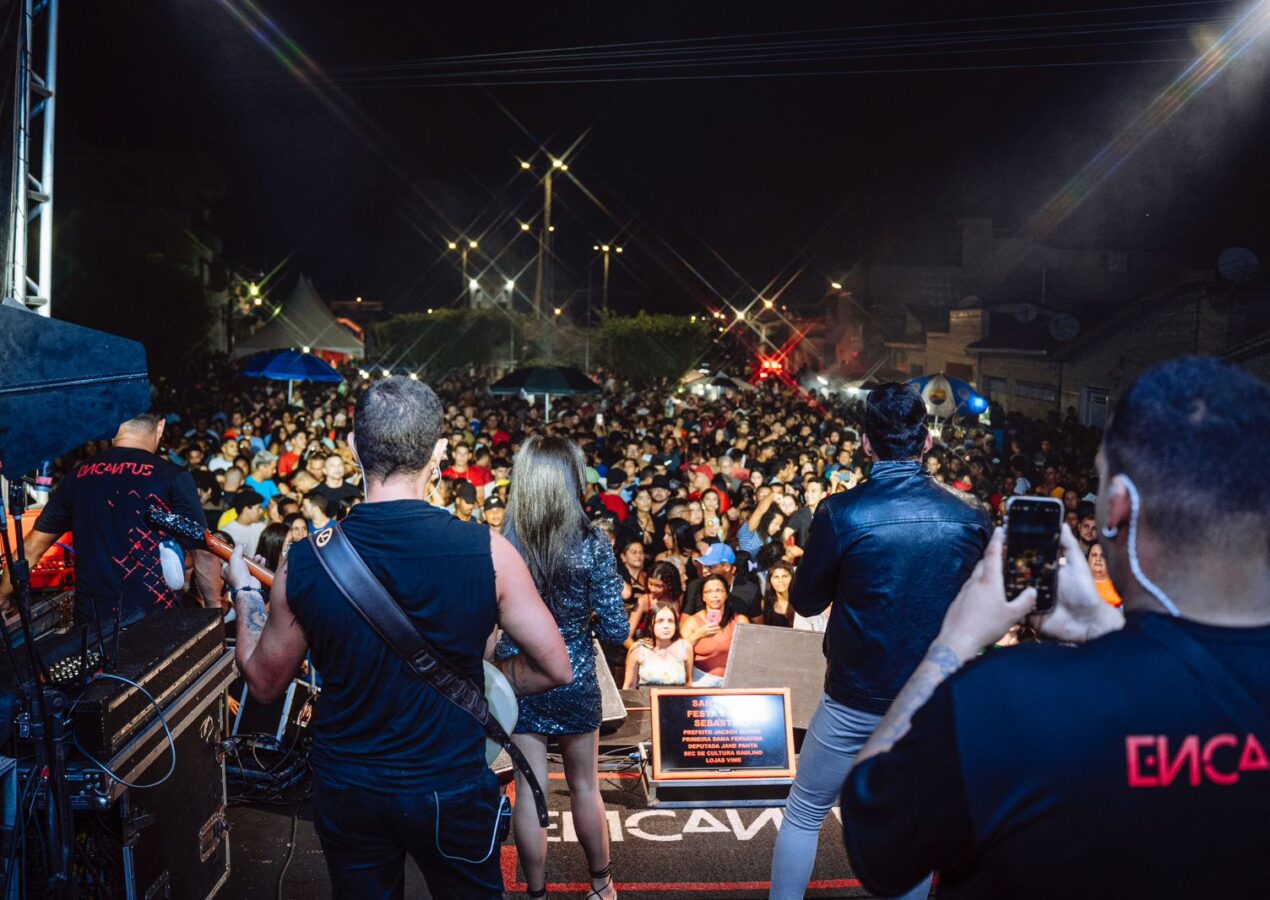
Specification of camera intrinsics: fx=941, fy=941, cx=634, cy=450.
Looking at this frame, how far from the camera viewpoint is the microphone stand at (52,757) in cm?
262

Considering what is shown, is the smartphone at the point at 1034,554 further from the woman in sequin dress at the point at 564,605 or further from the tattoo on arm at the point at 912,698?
the woman in sequin dress at the point at 564,605

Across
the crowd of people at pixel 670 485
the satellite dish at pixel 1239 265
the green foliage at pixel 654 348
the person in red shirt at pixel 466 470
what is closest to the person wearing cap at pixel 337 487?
the crowd of people at pixel 670 485

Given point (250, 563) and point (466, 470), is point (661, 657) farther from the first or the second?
point (466, 470)

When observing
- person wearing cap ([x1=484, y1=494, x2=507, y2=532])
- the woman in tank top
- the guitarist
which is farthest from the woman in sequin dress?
person wearing cap ([x1=484, y1=494, x2=507, y2=532])

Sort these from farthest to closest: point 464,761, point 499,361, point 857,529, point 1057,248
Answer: point 499,361
point 1057,248
point 857,529
point 464,761

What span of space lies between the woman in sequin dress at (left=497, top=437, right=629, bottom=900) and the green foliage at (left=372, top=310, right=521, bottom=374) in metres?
43.4

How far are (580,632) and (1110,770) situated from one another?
2.55 m

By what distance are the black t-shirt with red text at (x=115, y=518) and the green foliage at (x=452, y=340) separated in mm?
41760

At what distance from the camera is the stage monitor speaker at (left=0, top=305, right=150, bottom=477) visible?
305 centimetres

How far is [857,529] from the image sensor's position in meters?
3.09

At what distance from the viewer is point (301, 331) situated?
36.4 meters

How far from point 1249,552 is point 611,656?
19.2 ft

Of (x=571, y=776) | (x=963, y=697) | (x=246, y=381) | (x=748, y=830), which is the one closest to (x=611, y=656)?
(x=748, y=830)

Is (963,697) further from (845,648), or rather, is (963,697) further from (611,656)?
(611,656)
